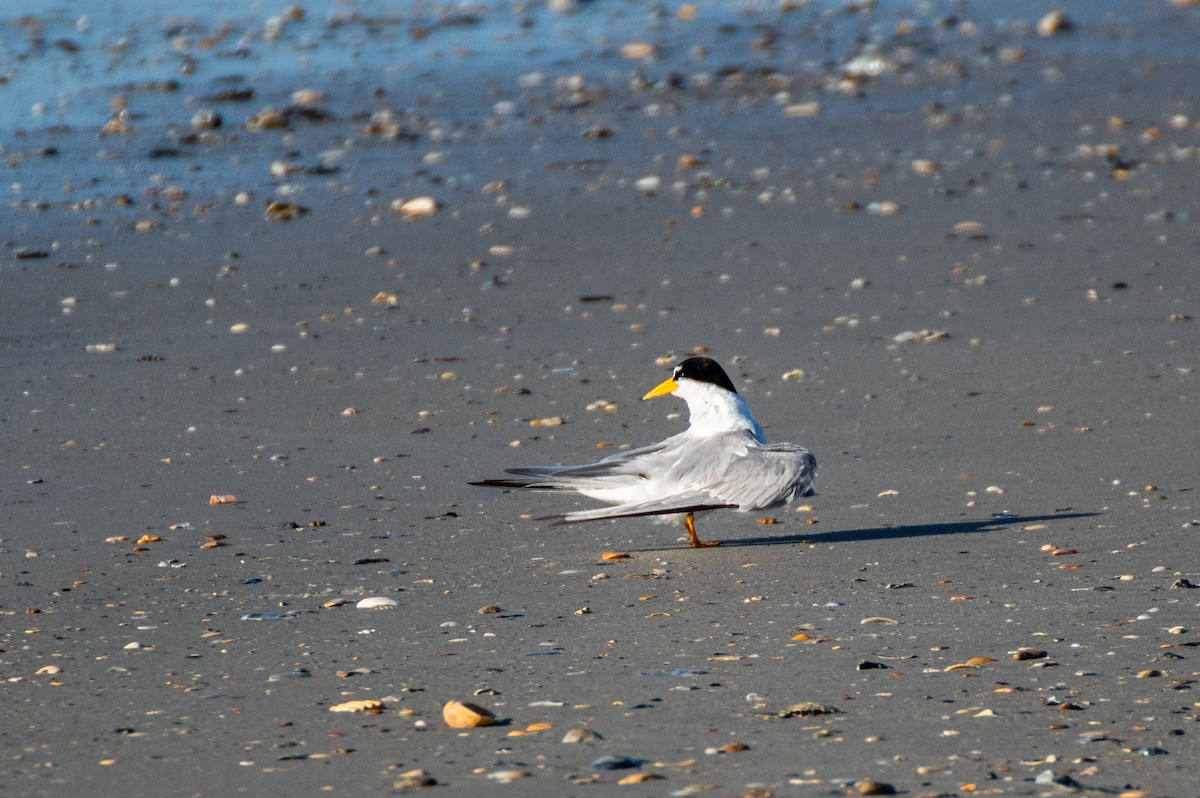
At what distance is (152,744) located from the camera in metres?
3.32

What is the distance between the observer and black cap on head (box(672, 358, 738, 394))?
5.30 m

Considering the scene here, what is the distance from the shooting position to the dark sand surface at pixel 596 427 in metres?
3.37

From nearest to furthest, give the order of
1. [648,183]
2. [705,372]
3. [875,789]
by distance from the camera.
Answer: [875,789] < [705,372] < [648,183]

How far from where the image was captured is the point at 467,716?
3.36m

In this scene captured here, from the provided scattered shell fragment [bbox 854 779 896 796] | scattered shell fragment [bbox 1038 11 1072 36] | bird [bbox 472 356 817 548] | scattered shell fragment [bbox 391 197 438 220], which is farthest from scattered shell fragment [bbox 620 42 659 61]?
scattered shell fragment [bbox 854 779 896 796]

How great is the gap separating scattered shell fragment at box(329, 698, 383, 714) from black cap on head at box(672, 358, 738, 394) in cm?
207

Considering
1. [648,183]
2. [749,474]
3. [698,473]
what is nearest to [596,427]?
[698,473]

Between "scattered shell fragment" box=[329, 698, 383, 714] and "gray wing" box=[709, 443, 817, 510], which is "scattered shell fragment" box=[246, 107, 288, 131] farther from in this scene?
"scattered shell fragment" box=[329, 698, 383, 714]

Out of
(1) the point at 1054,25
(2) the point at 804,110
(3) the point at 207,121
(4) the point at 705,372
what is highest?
(4) the point at 705,372

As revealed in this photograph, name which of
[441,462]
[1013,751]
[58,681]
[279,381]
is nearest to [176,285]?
[279,381]

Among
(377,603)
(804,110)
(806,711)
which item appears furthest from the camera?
(804,110)

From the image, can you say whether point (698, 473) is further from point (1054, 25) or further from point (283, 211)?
point (1054, 25)

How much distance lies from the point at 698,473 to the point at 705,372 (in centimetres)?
44

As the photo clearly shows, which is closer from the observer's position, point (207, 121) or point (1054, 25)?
point (207, 121)
